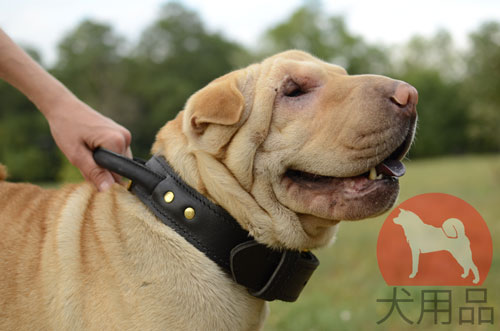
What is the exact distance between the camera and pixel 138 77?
48.8 m

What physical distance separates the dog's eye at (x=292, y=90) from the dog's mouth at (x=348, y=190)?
473 mm

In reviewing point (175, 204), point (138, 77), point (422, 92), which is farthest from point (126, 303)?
point (422, 92)

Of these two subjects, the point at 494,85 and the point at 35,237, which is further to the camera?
the point at 494,85

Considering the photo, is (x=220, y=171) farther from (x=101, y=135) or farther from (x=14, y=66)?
(x=14, y=66)

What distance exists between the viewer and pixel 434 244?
4660 millimetres

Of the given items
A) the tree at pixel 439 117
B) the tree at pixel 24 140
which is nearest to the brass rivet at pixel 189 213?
the tree at pixel 24 140

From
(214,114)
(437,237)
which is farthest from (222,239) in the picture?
(437,237)

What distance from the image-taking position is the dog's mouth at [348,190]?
2.65 metres

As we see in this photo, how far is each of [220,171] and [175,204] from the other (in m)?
0.32

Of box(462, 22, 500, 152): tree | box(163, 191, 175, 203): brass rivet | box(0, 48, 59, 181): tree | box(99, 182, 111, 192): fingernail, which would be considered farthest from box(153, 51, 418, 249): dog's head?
box(0, 48, 59, 181): tree

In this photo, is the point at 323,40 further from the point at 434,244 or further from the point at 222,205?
the point at 222,205

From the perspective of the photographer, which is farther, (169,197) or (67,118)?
(67,118)

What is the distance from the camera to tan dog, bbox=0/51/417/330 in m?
2.47

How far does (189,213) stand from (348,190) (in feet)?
3.03
